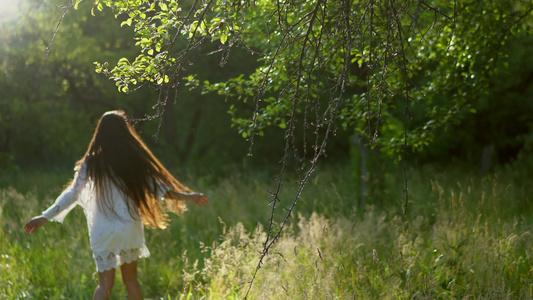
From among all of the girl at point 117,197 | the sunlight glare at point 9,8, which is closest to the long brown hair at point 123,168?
the girl at point 117,197

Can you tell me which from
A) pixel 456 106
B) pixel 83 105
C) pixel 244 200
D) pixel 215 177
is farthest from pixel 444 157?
pixel 83 105

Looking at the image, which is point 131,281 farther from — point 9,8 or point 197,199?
point 9,8

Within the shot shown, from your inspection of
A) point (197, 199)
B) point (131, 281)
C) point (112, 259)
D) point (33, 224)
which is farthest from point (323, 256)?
point (33, 224)

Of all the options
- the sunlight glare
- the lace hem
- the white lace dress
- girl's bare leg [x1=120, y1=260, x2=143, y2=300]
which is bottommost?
girl's bare leg [x1=120, y1=260, x2=143, y2=300]

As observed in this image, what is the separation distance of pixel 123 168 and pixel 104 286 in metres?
0.99

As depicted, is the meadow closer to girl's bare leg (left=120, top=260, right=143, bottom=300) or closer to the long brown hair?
girl's bare leg (left=120, top=260, right=143, bottom=300)

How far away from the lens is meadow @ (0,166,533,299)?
406 centimetres

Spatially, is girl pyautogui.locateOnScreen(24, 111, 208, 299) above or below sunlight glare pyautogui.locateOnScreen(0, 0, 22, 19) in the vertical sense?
below

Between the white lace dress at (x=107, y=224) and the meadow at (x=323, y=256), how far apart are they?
56cm

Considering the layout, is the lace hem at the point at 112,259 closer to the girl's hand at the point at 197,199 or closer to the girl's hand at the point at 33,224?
the girl's hand at the point at 33,224

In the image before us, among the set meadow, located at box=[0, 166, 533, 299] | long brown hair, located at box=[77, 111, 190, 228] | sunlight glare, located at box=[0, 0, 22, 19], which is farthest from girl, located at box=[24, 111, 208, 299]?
sunlight glare, located at box=[0, 0, 22, 19]

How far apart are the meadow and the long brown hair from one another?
72cm

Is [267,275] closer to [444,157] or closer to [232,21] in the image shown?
[232,21]

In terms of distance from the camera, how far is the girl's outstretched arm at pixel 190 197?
426cm
